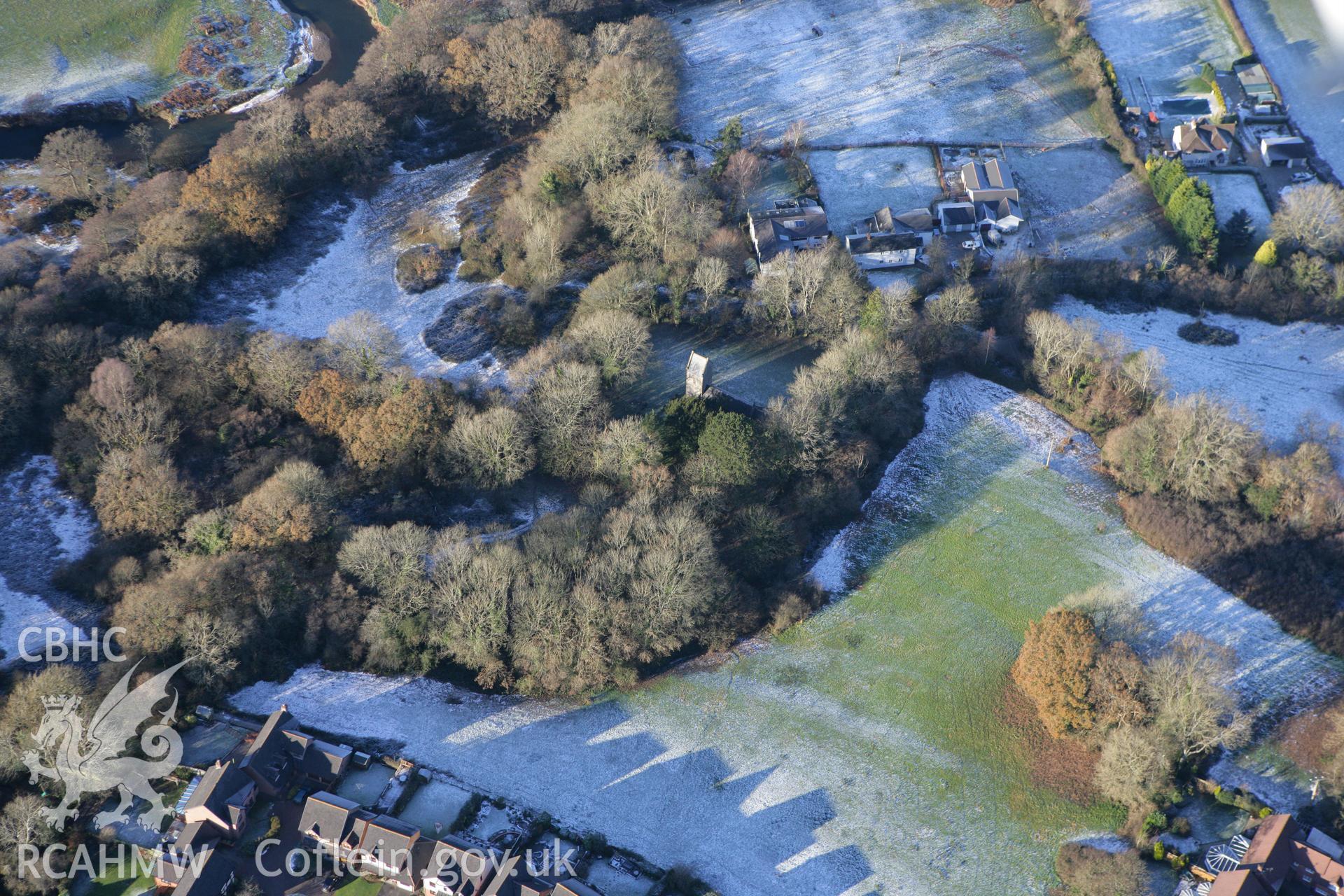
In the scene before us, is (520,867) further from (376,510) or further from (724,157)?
(724,157)

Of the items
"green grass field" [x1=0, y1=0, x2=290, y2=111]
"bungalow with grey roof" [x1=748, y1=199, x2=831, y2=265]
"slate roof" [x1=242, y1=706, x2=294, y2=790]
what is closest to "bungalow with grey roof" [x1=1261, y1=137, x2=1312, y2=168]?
"bungalow with grey roof" [x1=748, y1=199, x2=831, y2=265]

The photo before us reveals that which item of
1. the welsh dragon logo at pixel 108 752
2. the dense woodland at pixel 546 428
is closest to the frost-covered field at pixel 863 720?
the dense woodland at pixel 546 428

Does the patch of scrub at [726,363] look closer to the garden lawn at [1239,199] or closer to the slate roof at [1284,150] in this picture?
the garden lawn at [1239,199]

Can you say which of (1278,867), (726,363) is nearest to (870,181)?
(726,363)

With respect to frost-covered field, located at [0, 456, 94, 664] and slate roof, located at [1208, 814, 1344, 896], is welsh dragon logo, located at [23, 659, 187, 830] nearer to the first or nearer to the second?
frost-covered field, located at [0, 456, 94, 664]

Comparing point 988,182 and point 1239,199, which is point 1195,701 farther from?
point 1239,199
